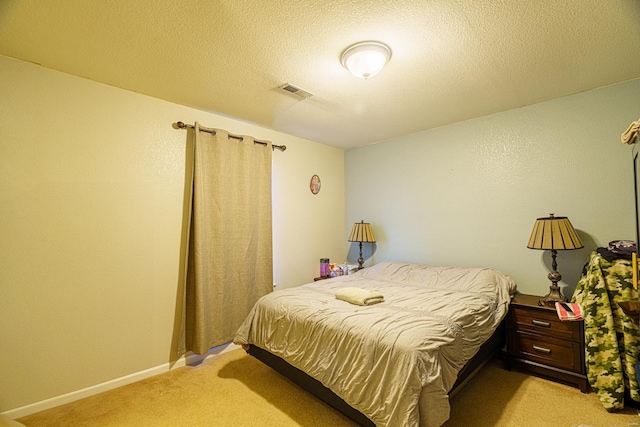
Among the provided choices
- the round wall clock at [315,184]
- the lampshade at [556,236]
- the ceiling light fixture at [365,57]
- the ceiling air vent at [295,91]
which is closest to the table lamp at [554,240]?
the lampshade at [556,236]

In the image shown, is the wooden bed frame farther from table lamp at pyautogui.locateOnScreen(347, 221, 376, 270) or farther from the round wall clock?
the round wall clock

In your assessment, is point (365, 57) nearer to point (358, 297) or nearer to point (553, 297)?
point (358, 297)

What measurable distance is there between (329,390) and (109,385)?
5.94ft

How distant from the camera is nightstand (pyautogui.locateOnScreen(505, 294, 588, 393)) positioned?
211 centimetres

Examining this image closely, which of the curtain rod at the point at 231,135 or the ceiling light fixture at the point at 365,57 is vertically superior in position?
the ceiling light fixture at the point at 365,57

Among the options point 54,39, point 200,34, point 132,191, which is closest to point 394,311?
point 200,34

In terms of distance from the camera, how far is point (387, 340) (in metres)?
1.59

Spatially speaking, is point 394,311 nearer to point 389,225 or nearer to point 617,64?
point 389,225

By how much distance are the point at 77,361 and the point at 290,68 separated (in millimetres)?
2727

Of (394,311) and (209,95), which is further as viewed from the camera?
(209,95)

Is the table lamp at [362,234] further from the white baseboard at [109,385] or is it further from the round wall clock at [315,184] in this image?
the white baseboard at [109,385]

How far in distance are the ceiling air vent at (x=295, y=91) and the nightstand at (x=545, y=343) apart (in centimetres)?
259

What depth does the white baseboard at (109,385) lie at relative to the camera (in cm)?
191

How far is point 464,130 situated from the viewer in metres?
3.15
